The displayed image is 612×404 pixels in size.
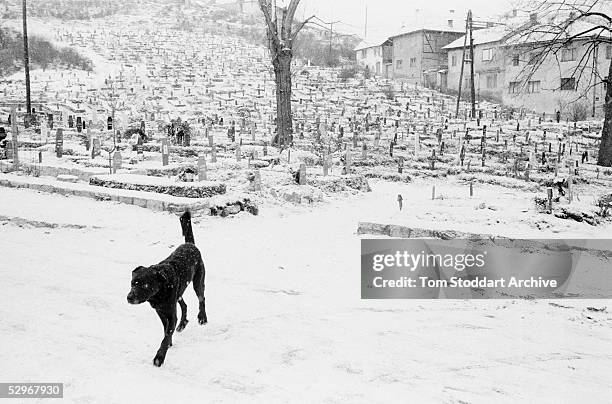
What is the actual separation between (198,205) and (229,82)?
27970 millimetres

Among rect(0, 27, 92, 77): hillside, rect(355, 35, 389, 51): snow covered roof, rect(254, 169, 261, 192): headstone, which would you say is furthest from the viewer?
rect(355, 35, 389, 51): snow covered roof

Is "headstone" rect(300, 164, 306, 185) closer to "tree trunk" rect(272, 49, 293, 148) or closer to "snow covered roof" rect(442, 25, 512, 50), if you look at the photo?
"tree trunk" rect(272, 49, 293, 148)

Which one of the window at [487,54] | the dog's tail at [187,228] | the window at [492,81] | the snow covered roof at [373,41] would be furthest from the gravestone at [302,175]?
the snow covered roof at [373,41]

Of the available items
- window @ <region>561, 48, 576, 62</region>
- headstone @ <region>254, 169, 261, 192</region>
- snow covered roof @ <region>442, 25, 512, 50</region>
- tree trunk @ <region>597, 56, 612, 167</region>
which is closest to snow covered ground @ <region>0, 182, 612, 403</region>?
headstone @ <region>254, 169, 261, 192</region>

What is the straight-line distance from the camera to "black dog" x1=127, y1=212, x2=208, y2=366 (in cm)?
335

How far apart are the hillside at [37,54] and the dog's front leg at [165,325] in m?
36.5

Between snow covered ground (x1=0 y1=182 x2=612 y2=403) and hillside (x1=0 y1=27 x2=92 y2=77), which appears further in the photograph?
hillside (x1=0 y1=27 x2=92 y2=77)

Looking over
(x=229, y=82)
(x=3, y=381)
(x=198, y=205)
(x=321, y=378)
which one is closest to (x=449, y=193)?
(x=198, y=205)

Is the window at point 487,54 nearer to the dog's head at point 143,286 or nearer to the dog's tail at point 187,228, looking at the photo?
the dog's tail at point 187,228

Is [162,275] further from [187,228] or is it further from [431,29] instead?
[431,29]

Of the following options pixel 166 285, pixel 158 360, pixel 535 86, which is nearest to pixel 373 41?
pixel 535 86

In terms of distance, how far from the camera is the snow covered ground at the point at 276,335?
344 centimetres

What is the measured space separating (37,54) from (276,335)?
39.2 meters

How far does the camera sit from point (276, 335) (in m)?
4.38
